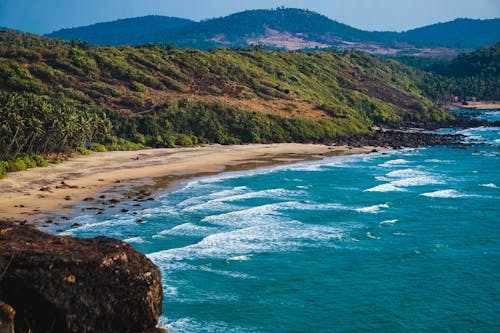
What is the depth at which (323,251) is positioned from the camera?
134 feet

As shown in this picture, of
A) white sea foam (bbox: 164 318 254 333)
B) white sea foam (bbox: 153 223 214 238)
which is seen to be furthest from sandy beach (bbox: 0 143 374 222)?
white sea foam (bbox: 164 318 254 333)

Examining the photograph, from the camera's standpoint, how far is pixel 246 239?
1702 inches

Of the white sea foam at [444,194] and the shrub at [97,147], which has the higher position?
the shrub at [97,147]

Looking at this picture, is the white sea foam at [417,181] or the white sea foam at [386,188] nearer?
the white sea foam at [386,188]

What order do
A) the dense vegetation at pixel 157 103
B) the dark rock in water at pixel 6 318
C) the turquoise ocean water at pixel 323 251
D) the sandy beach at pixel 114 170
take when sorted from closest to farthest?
the dark rock in water at pixel 6 318
the turquoise ocean water at pixel 323 251
the sandy beach at pixel 114 170
the dense vegetation at pixel 157 103

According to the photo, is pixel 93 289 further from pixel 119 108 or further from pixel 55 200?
pixel 119 108

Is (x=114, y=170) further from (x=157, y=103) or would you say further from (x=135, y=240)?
(x=157, y=103)

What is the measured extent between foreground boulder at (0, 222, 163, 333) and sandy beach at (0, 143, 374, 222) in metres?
35.0

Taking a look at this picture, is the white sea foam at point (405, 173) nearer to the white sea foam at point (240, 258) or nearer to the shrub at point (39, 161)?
the white sea foam at point (240, 258)

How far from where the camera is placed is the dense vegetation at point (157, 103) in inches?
2982

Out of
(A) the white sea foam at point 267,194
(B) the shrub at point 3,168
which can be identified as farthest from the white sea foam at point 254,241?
(B) the shrub at point 3,168

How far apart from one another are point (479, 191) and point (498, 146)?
47.8 m

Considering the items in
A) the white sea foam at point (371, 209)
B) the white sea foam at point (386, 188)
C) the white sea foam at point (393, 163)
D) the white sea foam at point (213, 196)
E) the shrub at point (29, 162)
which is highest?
the shrub at point (29, 162)

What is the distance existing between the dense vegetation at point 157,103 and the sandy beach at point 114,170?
4.86m
